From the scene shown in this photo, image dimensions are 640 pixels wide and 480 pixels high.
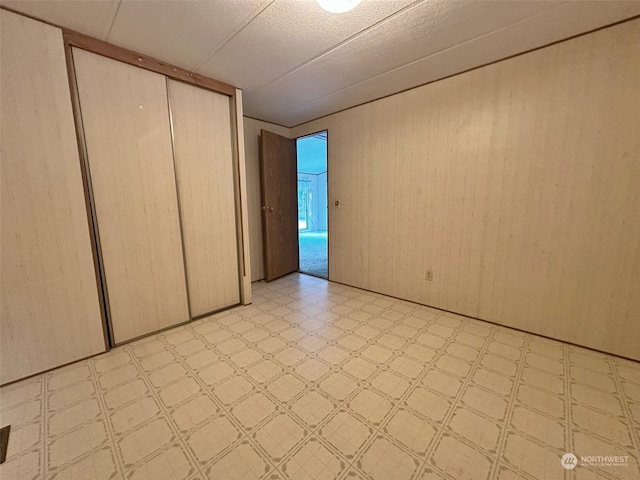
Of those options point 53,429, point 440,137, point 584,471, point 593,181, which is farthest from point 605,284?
point 53,429

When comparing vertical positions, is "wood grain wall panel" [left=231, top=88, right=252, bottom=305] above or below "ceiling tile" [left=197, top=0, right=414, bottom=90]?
below

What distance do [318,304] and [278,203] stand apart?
1.69 meters

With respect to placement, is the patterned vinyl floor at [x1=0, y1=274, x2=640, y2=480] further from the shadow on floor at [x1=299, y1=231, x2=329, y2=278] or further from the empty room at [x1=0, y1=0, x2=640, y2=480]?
the shadow on floor at [x1=299, y1=231, x2=329, y2=278]

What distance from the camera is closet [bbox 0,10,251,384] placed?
5.37 feet

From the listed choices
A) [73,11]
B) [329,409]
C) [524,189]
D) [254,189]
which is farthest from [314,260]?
[73,11]

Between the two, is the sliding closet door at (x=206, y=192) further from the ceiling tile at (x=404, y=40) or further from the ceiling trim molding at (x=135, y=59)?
the ceiling tile at (x=404, y=40)

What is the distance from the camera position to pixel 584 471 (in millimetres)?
1102

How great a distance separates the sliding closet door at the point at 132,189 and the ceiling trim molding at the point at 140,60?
5cm

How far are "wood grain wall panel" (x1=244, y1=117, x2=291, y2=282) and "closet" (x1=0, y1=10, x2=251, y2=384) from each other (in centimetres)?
94

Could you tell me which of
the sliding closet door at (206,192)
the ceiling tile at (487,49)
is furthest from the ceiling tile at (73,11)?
the ceiling tile at (487,49)

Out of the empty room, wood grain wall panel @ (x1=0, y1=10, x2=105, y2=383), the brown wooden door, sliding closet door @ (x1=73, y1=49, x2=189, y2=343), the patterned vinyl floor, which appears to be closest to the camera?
the patterned vinyl floor

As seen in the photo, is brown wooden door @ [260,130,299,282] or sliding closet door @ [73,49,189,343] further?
brown wooden door @ [260,130,299,282]

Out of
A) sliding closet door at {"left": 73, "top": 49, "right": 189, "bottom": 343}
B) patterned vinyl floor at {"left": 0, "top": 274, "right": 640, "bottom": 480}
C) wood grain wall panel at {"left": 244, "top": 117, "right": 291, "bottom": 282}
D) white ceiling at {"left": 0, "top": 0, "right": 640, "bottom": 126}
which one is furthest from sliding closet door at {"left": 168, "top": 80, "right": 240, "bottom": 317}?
wood grain wall panel at {"left": 244, "top": 117, "right": 291, "bottom": 282}

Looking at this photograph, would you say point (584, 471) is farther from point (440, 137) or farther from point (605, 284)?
point (440, 137)
